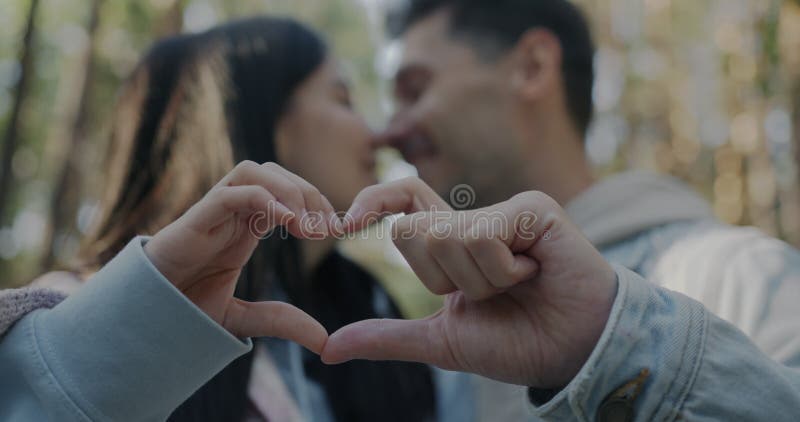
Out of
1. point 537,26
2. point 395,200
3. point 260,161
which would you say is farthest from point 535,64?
point 395,200

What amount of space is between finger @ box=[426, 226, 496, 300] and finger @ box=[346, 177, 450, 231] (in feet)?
0.21

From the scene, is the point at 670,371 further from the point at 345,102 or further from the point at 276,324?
the point at 345,102

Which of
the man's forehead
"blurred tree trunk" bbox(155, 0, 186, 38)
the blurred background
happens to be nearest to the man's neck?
the blurred background

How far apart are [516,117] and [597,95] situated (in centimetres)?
62

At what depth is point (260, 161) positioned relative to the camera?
4.40 ft

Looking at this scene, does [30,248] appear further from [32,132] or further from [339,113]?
[339,113]

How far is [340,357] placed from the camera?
76 centimetres

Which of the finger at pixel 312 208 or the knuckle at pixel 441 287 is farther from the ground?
the finger at pixel 312 208

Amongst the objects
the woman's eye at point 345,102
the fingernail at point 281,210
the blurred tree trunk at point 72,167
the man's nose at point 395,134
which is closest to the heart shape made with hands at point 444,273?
the fingernail at point 281,210

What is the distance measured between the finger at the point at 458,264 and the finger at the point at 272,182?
14cm

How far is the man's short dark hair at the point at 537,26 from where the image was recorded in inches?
79.6

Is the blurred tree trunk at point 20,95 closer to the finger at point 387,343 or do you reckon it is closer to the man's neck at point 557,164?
the finger at point 387,343

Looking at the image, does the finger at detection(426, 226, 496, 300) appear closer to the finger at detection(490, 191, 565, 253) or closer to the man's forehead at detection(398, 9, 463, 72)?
the finger at detection(490, 191, 565, 253)

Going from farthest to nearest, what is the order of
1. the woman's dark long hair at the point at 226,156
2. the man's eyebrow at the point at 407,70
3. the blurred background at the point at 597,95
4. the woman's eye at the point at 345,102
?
the blurred background at the point at 597,95, the man's eyebrow at the point at 407,70, the woman's eye at the point at 345,102, the woman's dark long hair at the point at 226,156
